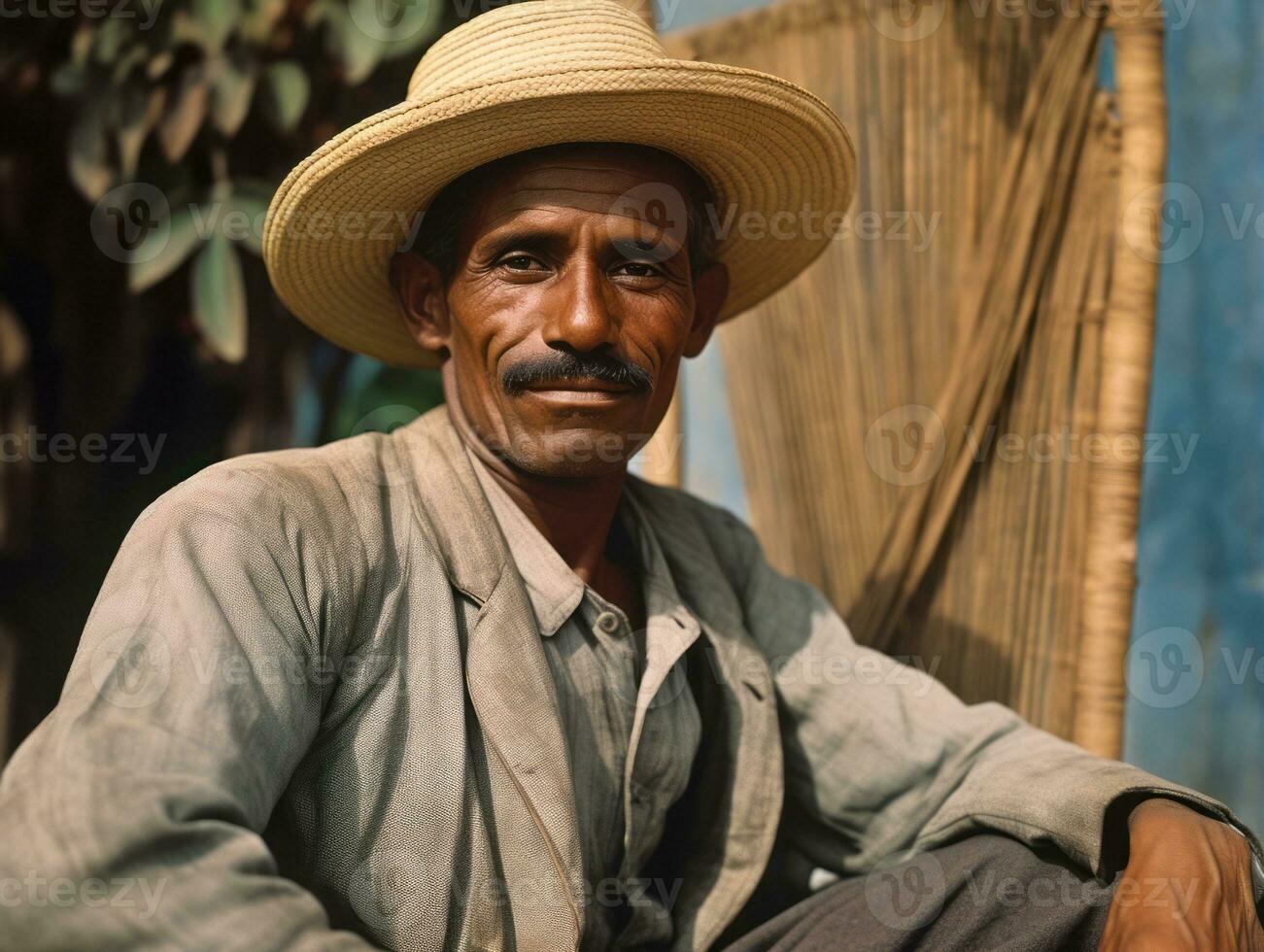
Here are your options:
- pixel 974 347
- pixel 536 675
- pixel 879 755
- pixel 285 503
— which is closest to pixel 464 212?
pixel 285 503

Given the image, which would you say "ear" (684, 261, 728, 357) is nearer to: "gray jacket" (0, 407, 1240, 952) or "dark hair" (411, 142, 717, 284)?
"dark hair" (411, 142, 717, 284)

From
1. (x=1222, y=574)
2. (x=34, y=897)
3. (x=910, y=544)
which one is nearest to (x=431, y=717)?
(x=34, y=897)

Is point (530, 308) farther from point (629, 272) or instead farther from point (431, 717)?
point (431, 717)

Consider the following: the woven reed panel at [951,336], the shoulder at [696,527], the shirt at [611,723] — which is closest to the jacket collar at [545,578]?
the shirt at [611,723]

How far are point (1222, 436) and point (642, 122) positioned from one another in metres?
1.65

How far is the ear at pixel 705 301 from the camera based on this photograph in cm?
182

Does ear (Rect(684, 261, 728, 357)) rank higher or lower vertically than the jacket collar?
higher

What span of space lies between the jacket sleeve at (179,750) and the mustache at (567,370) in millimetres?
352

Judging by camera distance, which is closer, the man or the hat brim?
the man

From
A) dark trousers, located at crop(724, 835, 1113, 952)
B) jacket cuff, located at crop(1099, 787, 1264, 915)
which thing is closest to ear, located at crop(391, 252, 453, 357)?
dark trousers, located at crop(724, 835, 1113, 952)

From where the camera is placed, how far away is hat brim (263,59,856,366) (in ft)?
4.72

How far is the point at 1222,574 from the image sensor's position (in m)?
2.57

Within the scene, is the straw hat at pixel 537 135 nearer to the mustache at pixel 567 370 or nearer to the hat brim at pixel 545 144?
the hat brim at pixel 545 144

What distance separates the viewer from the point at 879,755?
5.83ft
